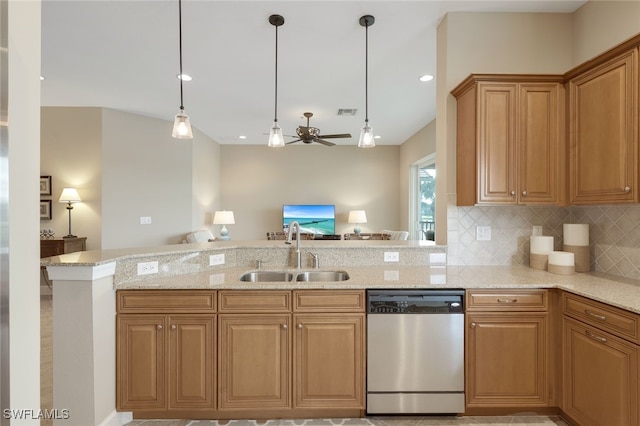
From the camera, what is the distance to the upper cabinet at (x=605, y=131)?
1735 mm

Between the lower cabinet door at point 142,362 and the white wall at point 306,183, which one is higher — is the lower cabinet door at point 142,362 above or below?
below

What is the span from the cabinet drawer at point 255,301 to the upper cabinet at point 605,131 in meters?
2.15

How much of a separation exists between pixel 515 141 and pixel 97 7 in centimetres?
347

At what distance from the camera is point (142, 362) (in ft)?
6.09

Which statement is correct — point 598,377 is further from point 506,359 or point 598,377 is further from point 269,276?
point 269,276

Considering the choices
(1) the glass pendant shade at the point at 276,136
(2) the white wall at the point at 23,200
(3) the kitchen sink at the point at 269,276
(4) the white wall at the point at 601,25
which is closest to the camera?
(2) the white wall at the point at 23,200

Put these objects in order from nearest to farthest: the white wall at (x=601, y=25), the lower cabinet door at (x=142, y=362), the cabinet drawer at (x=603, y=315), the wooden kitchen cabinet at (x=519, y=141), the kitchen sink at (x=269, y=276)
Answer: the cabinet drawer at (x=603, y=315) → the lower cabinet door at (x=142, y=362) → the white wall at (x=601, y=25) → the wooden kitchen cabinet at (x=519, y=141) → the kitchen sink at (x=269, y=276)

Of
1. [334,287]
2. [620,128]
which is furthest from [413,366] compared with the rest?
[620,128]

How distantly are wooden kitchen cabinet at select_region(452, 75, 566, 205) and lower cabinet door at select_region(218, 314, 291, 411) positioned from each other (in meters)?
1.73

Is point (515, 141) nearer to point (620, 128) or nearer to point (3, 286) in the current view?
point (620, 128)

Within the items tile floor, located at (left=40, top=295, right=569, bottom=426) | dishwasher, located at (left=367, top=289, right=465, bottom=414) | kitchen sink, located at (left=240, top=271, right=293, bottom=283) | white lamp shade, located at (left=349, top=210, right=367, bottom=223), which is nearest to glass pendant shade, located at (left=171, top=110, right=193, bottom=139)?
kitchen sink, located at (left=240, top=271, right=293, bottom=283)

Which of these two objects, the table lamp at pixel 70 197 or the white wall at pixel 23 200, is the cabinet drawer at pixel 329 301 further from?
the table lamp at pixel 70 197

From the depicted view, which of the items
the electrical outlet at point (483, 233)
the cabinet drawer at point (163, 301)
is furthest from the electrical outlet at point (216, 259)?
the electrical outlet at point (483, 233)

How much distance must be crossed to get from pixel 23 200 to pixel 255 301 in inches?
51.4
